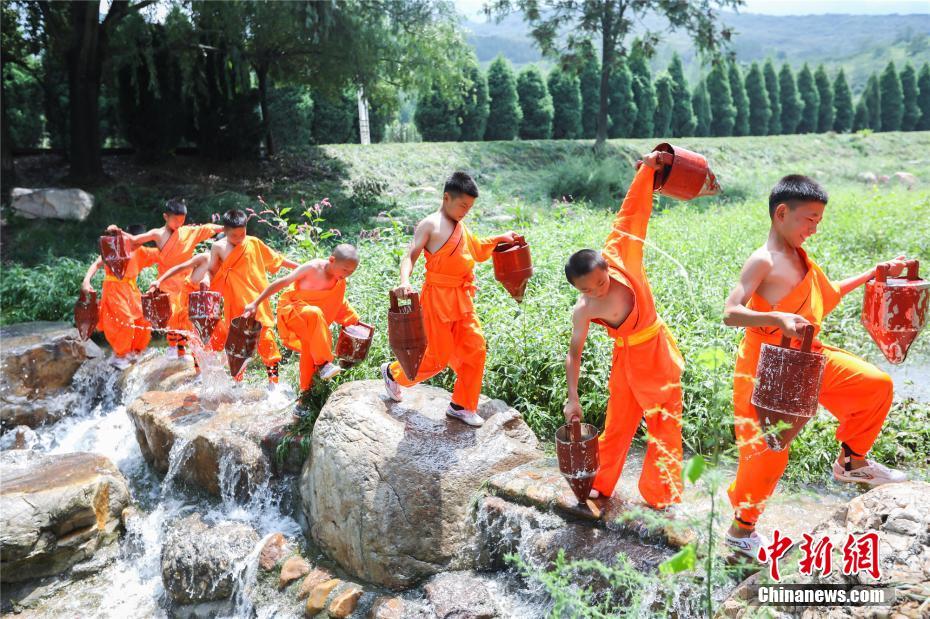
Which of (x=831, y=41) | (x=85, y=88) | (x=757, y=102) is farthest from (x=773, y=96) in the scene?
(x=831, y=41)

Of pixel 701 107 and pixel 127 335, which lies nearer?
pixel 127 335

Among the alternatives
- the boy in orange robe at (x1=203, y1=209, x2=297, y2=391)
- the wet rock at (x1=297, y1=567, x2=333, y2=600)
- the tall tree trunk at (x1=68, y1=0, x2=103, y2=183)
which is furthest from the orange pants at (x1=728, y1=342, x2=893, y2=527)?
the tall tree trunk at (x1=68, y1=0, x2=103, y2=183)

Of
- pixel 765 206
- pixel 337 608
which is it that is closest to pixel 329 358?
pixel 337 608

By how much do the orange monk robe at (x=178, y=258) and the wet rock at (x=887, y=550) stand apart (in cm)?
535

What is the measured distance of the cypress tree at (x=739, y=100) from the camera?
28.9 m

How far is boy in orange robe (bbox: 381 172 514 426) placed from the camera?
13.2 ft

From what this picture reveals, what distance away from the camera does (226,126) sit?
1465 centimetres

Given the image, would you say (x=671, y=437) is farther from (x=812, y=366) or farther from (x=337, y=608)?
(x=337, y=608)

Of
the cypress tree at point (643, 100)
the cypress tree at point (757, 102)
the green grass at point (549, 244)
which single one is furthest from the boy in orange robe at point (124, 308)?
the cypress tree at point (757, 102)

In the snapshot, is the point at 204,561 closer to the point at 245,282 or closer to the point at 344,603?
the point at 344,603

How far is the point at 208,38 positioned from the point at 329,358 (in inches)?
419

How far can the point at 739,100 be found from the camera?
95.4 feet

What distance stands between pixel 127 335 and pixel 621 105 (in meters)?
20.5

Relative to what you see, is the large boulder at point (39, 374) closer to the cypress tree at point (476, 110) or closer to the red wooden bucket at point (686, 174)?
the red wooden bucket at point (686, 174)
